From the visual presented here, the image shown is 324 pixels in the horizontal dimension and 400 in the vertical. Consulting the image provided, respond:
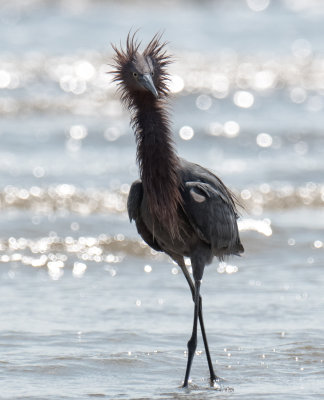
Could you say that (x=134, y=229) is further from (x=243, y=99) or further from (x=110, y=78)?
(x=110, y=78)

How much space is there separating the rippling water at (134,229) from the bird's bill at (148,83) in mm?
1515

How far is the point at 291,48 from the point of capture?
1970 centimetres

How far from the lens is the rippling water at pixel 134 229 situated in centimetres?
593

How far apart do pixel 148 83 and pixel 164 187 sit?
65 cm

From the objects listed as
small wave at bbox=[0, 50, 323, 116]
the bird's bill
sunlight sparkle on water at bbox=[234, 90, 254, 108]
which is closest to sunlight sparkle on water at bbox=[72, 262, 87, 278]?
the bird's bill

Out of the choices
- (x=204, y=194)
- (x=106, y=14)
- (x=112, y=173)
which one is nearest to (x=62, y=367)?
(x=204, y=194)

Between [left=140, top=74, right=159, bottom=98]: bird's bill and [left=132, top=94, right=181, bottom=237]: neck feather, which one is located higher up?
[left=140, top=74, right=159, bottom=98]: bird's bill

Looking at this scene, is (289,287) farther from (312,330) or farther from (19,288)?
(19,288)

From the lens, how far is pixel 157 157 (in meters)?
5.50

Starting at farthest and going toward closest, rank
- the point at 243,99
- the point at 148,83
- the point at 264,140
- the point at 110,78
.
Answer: the point at 110,78 → the point at 243,99 → the point at 264,140 → the point at 148,83

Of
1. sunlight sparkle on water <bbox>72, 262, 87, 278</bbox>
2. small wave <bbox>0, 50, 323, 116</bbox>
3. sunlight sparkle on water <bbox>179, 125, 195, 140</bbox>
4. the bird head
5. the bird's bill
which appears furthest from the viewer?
small wave <bbox>0, 50, 323, 116</bbox>

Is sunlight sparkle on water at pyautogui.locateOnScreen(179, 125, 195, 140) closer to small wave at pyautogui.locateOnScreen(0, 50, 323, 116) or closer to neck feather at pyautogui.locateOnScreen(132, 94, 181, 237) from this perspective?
small wave at pyautogui.locateOnScreen(0, 50, 323, 116)

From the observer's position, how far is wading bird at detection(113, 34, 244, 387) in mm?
5500

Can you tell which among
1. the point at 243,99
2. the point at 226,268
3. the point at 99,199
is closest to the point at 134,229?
the point at 99,199
